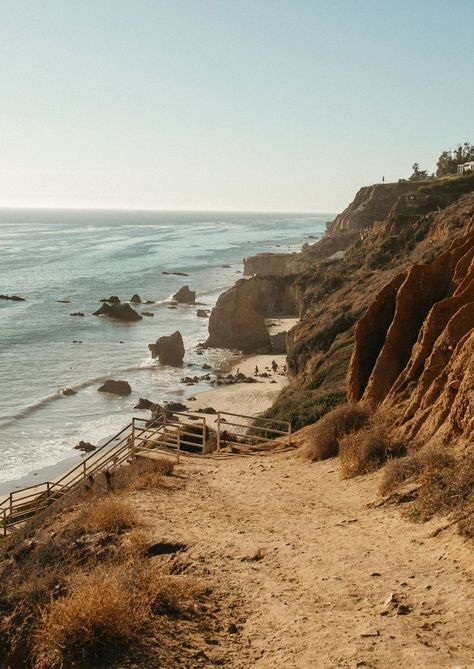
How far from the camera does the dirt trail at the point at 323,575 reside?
317 inches

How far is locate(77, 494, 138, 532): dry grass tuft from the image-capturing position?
13539 mm

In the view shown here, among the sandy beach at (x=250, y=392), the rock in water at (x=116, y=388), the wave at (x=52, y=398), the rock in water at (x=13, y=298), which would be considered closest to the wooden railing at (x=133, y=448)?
the sandy beach at (x=250, y=392)

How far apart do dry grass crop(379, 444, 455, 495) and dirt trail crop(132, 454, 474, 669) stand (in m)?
0.54

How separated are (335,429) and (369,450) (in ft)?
7.02

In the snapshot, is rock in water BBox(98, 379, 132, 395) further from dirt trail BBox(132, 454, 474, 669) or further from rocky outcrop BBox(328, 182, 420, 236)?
rocky outcrop BBox(328, 182, 420, 236)

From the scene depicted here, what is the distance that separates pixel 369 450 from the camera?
51.1 ft

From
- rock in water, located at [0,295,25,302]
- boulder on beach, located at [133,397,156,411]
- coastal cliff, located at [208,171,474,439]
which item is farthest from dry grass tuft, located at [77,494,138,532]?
rock in water, located at [0,295,25,302]

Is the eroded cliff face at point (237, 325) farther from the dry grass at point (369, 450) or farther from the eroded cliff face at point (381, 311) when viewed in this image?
the dry grass at point (369, 450)

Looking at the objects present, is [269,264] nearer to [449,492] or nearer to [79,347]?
[79,347]

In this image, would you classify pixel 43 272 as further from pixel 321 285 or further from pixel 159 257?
pixel 321 285

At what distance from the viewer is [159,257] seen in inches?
6127

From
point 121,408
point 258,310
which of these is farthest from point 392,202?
point 121,408

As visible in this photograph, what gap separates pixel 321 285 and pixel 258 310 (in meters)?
23.9

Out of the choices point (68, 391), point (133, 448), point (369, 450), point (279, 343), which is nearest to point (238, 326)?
point (279, 343)
